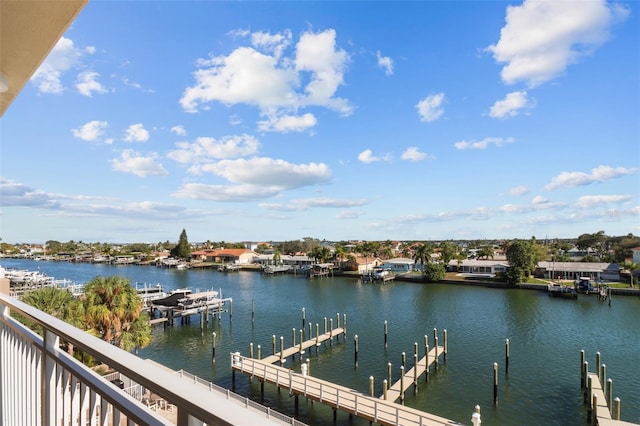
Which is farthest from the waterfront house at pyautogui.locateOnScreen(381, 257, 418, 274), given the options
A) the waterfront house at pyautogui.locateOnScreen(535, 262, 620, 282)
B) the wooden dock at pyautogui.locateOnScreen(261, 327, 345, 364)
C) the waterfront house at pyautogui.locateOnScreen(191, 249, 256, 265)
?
the wooden dock at pyautogui.locateOnScreen(261, 327, 345, 364)

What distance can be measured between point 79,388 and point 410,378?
15.7 m

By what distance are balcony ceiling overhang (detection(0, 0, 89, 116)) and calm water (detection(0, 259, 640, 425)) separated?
42.9ft

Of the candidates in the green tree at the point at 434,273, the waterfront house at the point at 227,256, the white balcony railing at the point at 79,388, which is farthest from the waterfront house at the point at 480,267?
Result: the white balcony railing at the point at 79,388

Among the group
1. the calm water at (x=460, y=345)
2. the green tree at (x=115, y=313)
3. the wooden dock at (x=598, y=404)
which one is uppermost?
the green tree at (x=115, y=313)

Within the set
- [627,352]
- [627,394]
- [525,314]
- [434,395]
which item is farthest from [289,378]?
[525,314]

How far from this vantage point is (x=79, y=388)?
5.18 ft

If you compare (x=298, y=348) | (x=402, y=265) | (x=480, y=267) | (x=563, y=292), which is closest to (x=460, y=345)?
(x=298, y=348)

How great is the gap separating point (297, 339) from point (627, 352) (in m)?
18.3

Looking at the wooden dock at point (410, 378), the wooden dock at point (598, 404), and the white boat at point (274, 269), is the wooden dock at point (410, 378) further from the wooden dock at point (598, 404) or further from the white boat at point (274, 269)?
the white boat at point (274, 269)

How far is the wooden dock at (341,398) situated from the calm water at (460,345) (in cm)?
79

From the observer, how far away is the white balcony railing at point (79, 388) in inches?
32.4

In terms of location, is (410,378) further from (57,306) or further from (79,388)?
(79,388)

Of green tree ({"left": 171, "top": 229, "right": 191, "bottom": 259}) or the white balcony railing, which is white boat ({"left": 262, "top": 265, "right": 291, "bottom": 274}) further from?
the white balcony railing

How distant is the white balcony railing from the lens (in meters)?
0.82
